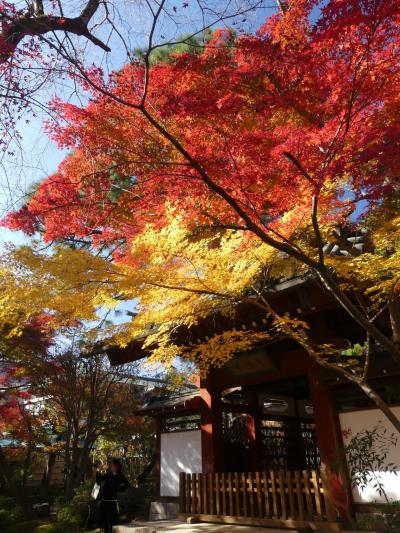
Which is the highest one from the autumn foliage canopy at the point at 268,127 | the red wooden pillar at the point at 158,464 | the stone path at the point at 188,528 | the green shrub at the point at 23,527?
the autumn foliage canopy at the point at 268,127

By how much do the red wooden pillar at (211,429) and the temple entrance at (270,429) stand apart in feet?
1.96

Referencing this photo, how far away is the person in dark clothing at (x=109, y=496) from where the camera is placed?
7.46 metres

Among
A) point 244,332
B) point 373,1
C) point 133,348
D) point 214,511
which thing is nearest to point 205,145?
point 373,1

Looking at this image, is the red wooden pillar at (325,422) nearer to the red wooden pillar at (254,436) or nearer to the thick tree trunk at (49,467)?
the red wooden pillar at (254,436)

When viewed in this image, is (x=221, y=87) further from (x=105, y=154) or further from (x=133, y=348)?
(x=133, y=348)

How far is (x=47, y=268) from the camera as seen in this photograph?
5.45m

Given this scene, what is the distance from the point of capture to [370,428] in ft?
20.7

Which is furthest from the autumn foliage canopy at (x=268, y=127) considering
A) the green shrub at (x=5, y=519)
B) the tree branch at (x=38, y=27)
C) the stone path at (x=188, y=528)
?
the green shrub at (x=5, y=519)

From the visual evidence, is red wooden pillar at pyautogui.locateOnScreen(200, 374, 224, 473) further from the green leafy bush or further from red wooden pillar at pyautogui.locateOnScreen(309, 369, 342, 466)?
the green leafy bush

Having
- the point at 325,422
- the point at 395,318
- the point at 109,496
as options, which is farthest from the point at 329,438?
the point at 109,496

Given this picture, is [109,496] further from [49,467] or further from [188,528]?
[49,467]

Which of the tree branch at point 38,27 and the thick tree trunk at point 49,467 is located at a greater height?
the tree branch at point 38,27

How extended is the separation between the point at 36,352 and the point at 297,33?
1080cm

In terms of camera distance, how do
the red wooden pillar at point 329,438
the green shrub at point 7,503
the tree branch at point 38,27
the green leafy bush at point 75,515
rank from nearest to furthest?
the tree branch at point 38,27 < the red wooden pillar at point 329,438 < the green leafy bush at point 75,515 < the green shrub at point 7,503
